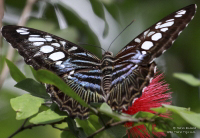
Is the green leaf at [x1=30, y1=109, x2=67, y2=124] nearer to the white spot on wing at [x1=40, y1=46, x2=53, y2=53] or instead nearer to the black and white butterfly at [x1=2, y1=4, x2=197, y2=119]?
the black and white butterfly at [x1=2, y1=4, x2=197, y2=119]

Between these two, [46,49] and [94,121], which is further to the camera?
[46,49]

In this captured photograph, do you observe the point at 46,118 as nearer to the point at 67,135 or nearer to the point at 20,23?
the point at 67,135

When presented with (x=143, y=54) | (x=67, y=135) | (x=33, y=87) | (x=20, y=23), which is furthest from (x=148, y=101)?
(x=20, y=23)

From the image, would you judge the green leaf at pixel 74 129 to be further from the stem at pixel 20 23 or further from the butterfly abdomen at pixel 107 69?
the stem at pixel 20 23

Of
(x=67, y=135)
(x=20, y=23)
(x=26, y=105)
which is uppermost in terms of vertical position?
(x=20, y=23)

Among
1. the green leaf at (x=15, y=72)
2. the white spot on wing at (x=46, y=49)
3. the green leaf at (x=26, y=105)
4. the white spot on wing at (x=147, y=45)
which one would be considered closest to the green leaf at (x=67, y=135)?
the green leaf at (x=26, y=105)
